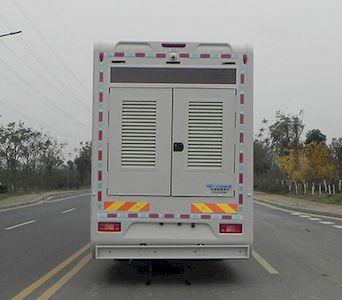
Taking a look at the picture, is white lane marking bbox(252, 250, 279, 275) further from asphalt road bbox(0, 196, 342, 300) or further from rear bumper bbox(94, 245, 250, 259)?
rear bumper bbox(94, 245, 250, 259)

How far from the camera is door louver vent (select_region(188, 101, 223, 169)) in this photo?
7977mm

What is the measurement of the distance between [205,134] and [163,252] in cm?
183

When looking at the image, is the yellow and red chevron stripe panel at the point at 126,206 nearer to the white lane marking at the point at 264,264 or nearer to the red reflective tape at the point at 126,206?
the red reflective tape at the point at 126,206

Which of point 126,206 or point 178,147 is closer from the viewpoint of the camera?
point 126,206

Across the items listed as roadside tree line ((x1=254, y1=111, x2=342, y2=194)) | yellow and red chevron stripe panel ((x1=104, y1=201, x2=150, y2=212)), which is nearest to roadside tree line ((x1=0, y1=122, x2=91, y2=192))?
roadside tree line ((x1=254, y1=111, x2=342, y2=194))

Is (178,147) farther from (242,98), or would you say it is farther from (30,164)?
(30,164)

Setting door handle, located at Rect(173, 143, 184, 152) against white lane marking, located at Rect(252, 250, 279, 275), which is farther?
white lane marking, located at Rect(252, 250, 279, 275)

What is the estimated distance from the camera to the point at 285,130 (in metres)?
53.9

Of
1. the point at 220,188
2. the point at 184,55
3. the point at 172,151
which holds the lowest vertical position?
the point at 220,188

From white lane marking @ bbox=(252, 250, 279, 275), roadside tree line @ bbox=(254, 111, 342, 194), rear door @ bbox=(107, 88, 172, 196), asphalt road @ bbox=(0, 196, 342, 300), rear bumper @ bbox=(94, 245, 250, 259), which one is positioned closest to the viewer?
asphalt road @ bbox=(0, 196, 342, 300)

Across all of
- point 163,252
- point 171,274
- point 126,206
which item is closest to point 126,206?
point 126,206

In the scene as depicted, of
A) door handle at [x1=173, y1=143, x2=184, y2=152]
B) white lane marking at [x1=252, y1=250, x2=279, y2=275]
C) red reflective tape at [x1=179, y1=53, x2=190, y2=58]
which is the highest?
red reflective tape at [x1=179, y1=53, x2=190, y2=58]

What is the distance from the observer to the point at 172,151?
7.98m

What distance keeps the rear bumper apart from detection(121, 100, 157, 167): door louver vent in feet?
3.94
